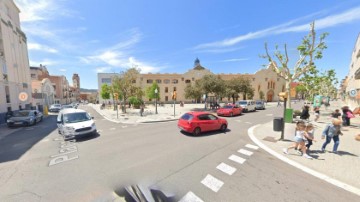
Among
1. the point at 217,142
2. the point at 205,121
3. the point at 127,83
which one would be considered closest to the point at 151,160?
the point at 217,142

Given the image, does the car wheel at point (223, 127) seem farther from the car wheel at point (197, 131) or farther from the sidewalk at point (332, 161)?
the sidewalk at point (332, 161)

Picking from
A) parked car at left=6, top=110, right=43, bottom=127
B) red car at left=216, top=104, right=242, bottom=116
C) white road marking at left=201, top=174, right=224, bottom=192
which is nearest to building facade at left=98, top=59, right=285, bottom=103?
red car at left=216, top=104, right=242, bottom=116

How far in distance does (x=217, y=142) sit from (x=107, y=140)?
236 inches

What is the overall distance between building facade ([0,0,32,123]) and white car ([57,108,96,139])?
12098mm

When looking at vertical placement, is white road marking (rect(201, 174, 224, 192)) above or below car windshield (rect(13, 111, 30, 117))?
below

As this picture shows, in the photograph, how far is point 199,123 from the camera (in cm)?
920

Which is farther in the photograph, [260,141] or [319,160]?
[260,141]

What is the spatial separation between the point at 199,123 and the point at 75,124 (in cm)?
715

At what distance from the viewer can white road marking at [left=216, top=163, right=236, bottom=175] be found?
4.66 meters

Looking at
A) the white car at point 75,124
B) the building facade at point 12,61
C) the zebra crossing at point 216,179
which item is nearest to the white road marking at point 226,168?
the zebra crossing at point 216,179

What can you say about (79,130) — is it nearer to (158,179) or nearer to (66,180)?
(66,180)

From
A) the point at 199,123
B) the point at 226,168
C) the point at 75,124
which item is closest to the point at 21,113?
the point at 75,124

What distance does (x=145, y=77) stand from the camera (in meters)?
53.0

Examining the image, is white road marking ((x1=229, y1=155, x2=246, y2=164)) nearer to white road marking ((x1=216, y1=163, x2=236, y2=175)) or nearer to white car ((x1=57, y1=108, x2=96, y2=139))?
white road marking ((x1=216, y1=163, x2=236, y2=175))
